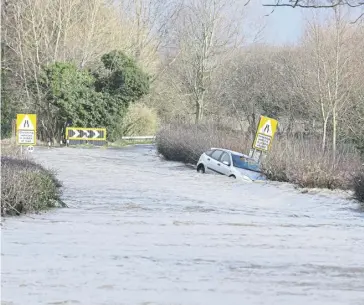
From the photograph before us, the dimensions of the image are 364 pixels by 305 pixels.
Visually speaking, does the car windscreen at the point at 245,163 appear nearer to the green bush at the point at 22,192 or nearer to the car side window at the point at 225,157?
the car side window at the point at 225,157

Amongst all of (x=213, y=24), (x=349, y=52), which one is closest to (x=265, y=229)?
(x=349, y=52)

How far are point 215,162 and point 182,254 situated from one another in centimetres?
1662

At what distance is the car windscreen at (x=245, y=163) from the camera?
22.8 metres

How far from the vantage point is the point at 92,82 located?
4625cm

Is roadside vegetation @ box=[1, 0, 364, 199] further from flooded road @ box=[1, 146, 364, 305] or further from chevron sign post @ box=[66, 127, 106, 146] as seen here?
flooded road @ box=[1, 146, 364, 305]

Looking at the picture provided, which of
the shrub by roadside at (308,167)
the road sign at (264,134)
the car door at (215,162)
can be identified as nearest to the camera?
the shrub by roadside at (308,167)

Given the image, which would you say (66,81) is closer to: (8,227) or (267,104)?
(267,104)

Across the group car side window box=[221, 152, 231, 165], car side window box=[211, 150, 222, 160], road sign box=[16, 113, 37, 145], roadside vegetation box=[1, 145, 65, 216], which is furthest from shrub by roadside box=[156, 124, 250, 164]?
roadside vegetation box=[1, 145, 65, 216]

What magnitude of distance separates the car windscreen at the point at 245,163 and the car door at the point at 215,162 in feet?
2.40

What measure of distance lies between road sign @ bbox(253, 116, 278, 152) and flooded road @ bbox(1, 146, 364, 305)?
7.97 m

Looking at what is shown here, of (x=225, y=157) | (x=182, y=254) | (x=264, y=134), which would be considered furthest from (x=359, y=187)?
(x=225, y=157)

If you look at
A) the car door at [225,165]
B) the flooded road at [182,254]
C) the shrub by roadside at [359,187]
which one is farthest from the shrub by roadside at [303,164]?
the flooded road at [182,254]

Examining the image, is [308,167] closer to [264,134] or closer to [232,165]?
[264,134]

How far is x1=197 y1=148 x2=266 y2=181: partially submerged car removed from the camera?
2245cm
